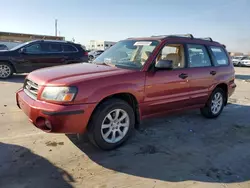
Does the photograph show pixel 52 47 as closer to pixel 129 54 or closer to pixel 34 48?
A: pixel 34 48

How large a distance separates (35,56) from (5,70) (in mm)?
1328

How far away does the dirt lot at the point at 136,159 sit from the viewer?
10.5ft

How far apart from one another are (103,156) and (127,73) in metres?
1.30

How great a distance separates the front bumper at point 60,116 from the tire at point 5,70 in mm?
8048

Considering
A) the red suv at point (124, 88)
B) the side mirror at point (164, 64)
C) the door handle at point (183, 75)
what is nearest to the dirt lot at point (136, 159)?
the red suv at point (124, 88)

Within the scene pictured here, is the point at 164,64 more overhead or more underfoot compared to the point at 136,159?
more overhead

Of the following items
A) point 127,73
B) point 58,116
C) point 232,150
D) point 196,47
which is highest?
point 196,47

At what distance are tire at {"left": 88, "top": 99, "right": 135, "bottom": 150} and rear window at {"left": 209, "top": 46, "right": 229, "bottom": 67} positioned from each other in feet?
9.27

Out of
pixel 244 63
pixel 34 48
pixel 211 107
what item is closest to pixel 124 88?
pixel 211 107

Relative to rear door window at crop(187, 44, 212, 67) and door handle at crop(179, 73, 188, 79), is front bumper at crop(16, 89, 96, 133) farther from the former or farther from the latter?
rear door window at crop(187, 44, 212, 67)

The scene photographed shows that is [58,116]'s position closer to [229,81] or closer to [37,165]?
[37,165]

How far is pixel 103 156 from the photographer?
3.84m

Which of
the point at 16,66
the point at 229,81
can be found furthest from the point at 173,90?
the point at 16,66

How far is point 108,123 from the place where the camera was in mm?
4008
